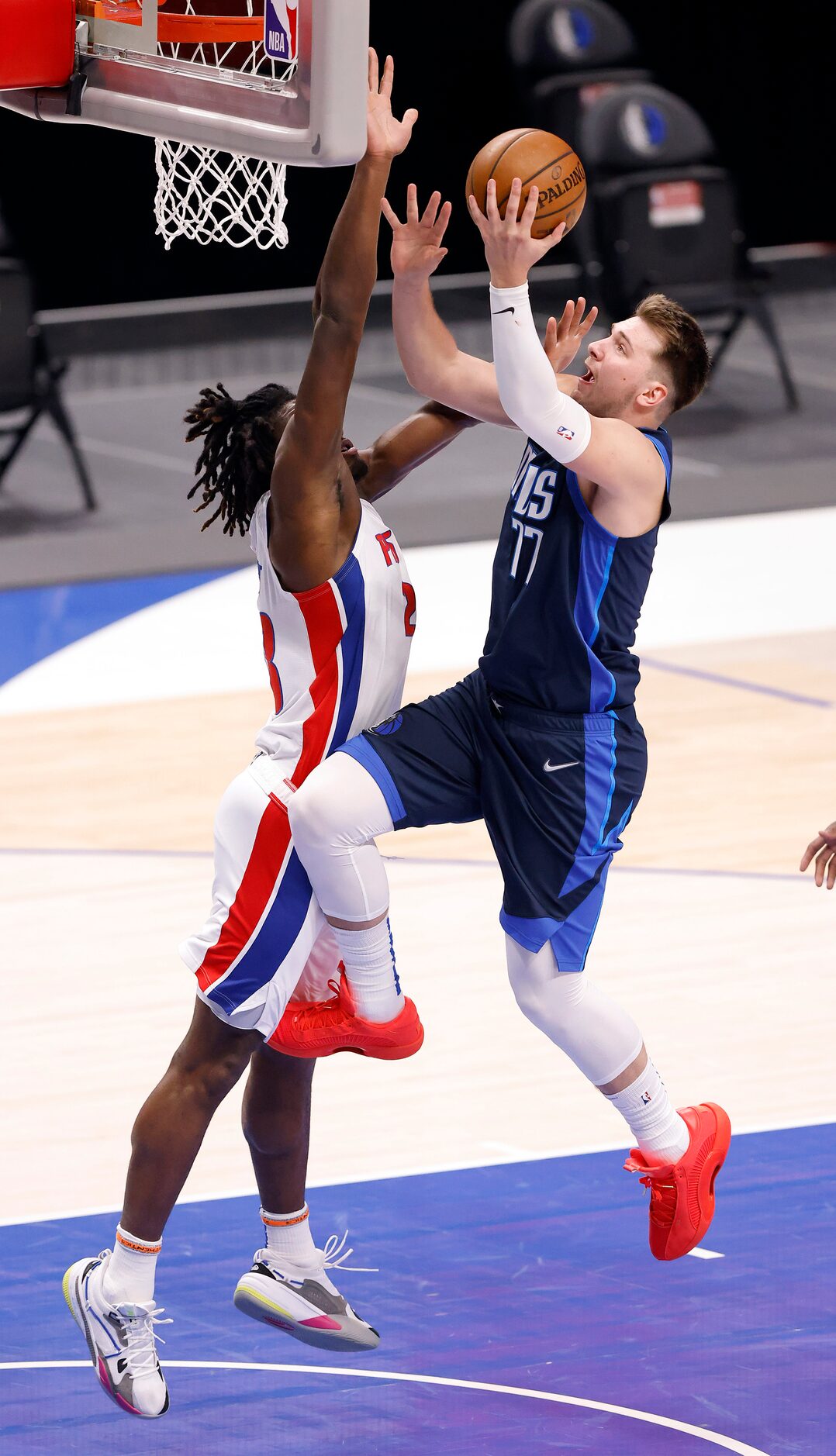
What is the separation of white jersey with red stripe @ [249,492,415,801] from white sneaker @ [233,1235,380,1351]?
1012 mm

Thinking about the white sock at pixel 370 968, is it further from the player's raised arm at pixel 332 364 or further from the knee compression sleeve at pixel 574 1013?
the player's raised arm at pixel 332 364

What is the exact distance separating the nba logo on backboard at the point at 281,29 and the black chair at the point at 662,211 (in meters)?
8.89

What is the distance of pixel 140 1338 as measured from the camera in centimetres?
432

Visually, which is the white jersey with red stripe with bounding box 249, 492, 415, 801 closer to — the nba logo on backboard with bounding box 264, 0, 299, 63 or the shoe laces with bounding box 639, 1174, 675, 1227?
the nba logo on backboard with bounding box 264, 0, 299, 63

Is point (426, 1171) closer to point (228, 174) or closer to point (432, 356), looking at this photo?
point (432, 356)

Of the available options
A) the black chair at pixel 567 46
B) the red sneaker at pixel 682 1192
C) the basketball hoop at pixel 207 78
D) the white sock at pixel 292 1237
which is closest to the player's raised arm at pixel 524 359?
the basketball hoop at pixel 207 78

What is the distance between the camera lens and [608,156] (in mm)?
13078

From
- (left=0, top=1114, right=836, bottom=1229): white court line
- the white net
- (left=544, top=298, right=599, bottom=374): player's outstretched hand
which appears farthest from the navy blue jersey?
(left=0, top=1114, right=836, bottom=1229): white court line

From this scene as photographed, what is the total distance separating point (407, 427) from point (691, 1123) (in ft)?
4.91

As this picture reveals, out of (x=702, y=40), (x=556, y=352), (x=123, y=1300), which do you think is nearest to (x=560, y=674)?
(x=556, y=352)

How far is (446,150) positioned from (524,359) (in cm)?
1116

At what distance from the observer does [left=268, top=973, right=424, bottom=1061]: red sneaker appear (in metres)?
4.40

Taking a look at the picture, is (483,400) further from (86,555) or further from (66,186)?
(66,186)

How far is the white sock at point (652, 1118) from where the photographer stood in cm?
454
